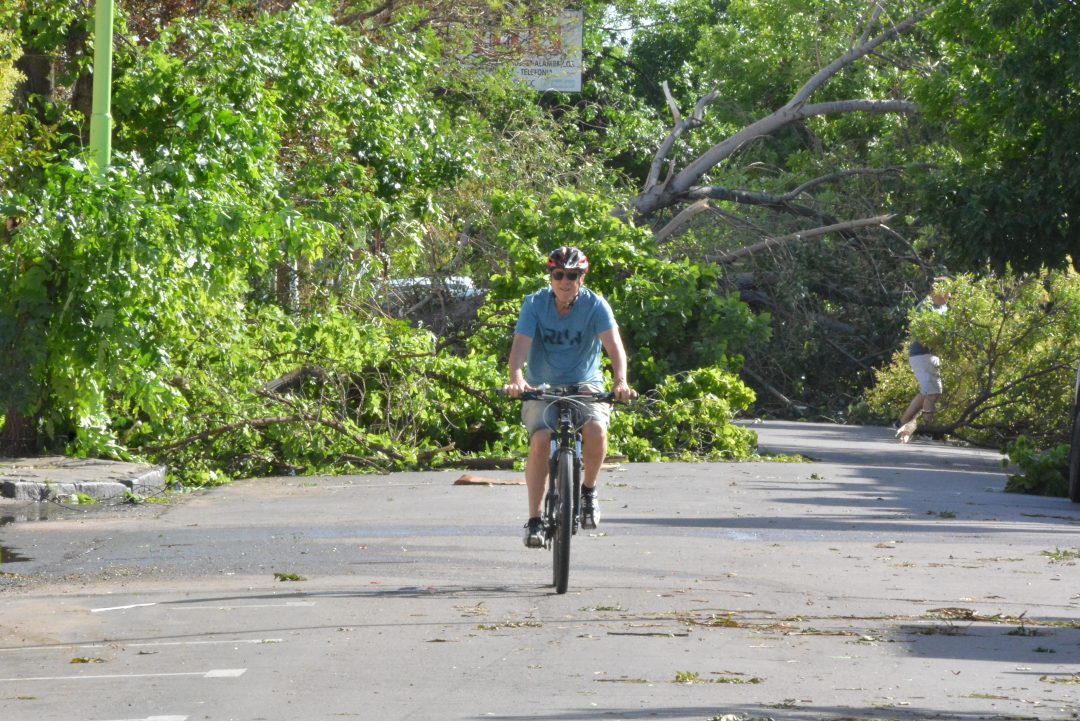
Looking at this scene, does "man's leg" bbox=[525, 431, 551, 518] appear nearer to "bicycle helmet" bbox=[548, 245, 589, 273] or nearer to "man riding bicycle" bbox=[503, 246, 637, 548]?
"man riding bicycle" bbox=[503, 246, 637, 548]

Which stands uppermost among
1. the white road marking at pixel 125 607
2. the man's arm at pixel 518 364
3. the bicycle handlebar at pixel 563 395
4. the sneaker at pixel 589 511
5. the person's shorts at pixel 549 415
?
the man's arm at pixel 518 364

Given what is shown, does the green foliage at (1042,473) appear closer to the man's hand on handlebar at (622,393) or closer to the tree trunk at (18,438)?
the man's hand on handlebar at (622,393)

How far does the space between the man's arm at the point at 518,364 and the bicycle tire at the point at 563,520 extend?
41cm

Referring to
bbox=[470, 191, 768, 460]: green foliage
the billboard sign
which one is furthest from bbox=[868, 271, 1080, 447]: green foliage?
the billboard sign

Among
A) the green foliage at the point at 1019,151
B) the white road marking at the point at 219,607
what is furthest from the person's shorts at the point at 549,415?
the green foliage at the point at 1019,151

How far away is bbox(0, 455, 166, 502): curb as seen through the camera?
44.8 ft

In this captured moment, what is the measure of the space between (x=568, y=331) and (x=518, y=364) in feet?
1.20

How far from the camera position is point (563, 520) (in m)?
9.05

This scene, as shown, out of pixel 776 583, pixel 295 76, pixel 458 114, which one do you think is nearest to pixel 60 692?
→ pixel 776 583

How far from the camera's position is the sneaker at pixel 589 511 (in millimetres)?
9484

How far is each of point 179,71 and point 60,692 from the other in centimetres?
1052

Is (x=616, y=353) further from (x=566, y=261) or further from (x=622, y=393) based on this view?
(x=566, y=261)

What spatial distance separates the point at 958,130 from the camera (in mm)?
23750

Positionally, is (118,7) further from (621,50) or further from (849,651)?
(621,50)
